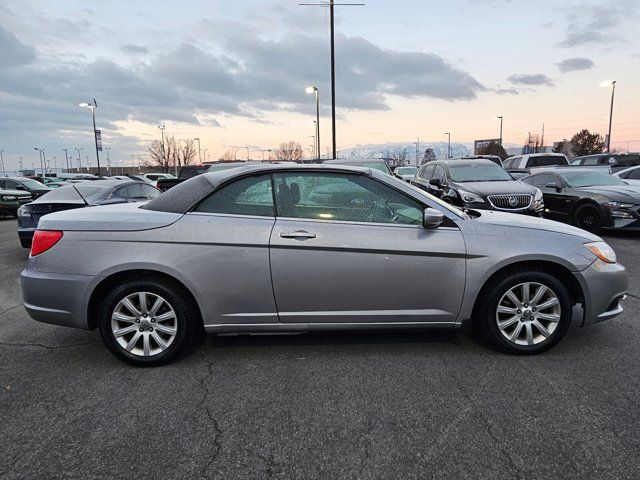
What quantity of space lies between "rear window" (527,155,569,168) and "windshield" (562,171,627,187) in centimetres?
810

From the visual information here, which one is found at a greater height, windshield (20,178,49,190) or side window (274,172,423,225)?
side window (274,172,423,225)

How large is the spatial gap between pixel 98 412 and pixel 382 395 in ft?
6.11

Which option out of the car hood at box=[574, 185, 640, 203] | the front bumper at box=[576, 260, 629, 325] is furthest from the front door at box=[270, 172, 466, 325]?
the car hood at box=[574, 185, 640, 203]

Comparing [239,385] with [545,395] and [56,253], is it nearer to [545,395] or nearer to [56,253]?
[56,253]

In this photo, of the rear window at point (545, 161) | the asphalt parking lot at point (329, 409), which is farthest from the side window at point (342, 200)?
the rear window at point (545, 161)

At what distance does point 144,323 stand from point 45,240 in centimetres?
102

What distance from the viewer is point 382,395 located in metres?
3.03

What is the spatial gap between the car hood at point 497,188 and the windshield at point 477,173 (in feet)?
1.29

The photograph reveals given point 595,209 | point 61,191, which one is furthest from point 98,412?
point 595,209

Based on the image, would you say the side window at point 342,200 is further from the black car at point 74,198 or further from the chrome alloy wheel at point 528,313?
the black car at point 74,198

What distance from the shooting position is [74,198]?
319 inches

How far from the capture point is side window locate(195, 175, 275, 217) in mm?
3508

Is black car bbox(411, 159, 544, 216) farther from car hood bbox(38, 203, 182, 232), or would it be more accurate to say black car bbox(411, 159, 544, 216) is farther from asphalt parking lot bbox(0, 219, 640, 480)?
car hood bbox(38, 203, 182, 232)

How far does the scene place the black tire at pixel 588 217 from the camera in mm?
9070
